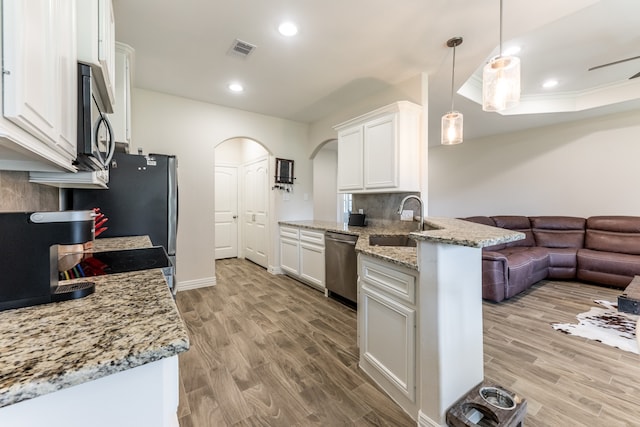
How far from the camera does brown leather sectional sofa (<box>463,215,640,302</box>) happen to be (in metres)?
3.22

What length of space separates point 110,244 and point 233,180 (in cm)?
411

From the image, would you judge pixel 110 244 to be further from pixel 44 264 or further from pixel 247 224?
pixel 247 224

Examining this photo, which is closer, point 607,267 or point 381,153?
point 381,153

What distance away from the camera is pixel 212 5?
196cm

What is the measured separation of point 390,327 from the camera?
1.60 metres

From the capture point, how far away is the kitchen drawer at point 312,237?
138 inches

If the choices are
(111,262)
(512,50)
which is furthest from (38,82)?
(512,50)

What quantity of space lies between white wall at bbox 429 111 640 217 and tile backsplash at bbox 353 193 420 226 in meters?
3.34

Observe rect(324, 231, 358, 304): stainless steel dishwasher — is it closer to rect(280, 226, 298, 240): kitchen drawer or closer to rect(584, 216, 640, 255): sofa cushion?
rect(280, 226, 298, 240): kitchen drawer

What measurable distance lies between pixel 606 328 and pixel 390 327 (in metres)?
2.56

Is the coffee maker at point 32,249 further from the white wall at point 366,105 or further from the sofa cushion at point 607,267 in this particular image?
the sofa cushion at point 607,267

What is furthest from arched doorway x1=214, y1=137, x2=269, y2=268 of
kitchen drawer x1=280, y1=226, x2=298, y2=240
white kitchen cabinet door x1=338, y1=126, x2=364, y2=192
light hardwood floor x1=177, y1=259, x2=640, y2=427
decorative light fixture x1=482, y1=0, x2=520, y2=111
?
decorative light fixture x1=482, y1=0, x2=520, y2=111

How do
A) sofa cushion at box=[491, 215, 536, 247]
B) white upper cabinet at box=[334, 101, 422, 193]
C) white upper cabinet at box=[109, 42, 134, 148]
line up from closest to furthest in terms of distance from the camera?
white upper cabinet at box=[109, 42, 134, 148] < white upper cabinet at box=[334, 101, 422, 193] < sofa cushion at box=[491, 215, 536, 247]

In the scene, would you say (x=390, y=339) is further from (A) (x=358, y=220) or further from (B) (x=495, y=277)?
Result: (B) (x=495, y=277)
